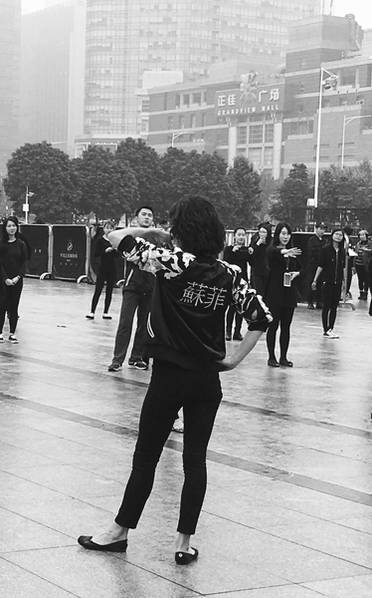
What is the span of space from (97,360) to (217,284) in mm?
8007

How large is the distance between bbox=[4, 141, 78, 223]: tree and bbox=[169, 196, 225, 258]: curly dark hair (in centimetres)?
6776

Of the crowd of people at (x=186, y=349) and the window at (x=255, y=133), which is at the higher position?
the window at (x=255, y=133)

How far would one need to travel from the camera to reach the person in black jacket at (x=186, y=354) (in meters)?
4.93

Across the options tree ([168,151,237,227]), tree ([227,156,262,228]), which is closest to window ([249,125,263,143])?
tree ([227,156,262,228])

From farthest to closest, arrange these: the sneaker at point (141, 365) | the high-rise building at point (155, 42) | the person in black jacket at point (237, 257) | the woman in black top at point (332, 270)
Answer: the high-rise building at point (155, 42), the woman in black top at point (332, 270), the person in black jacket at point (237, 257), the sneaker at point (141, 365)

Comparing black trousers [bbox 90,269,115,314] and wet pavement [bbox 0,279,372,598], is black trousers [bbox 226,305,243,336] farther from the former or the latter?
wet pavement [bbox 0,279,372,598]

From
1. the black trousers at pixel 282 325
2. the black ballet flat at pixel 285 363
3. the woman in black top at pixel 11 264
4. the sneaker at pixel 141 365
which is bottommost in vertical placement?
the black ballet flat at pixel 285 363

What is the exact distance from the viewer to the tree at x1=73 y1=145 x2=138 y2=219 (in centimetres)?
7556

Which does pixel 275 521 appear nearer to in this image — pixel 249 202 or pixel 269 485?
pixel 269 485

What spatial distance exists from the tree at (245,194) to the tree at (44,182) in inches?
465

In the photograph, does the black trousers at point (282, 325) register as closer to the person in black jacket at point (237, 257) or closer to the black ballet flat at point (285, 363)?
the black ballet flat at point (285, 363)

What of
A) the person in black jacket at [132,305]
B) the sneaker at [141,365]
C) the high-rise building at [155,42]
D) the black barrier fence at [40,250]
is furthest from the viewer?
the high-rise building at [155,42]

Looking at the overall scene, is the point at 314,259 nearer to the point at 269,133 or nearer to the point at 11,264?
the point at 11,264

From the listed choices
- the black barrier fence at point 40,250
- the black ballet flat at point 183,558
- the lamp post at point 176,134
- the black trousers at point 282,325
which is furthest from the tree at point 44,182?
the black ballet flat at point 183,558
